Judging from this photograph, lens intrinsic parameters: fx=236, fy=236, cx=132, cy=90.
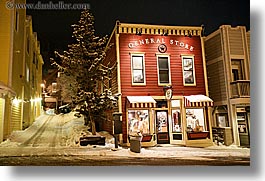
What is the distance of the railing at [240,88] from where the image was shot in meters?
4.28

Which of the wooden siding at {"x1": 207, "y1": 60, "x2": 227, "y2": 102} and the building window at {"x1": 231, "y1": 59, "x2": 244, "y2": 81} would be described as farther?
the wooden siding at {"x1": 207, "y1": 60, "x2": 227, "y2": 102}

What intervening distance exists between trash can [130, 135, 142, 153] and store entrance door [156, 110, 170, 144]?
0.53 meters

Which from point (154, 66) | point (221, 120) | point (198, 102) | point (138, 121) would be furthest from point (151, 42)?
point (221, 120)

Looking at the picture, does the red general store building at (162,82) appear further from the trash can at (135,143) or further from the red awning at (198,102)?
the trash can at (135,143)

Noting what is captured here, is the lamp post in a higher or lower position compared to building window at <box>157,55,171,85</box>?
lower

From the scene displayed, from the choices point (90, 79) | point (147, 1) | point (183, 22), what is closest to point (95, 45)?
point (90, 79)

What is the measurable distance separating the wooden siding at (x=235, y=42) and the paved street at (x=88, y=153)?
2.18 m

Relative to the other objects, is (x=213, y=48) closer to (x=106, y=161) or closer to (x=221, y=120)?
(x=221, y=120)

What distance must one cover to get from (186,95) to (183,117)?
0.49 m

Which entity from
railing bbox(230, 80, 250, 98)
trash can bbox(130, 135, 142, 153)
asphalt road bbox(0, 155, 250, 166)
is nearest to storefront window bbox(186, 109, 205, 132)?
railing bbox(230, 80, 250, 98)

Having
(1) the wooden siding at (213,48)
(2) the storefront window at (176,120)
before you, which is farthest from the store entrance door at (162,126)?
(1) the wooden siding at (213,48)

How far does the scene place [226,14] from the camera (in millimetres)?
4496

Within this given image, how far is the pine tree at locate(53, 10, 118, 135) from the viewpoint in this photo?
16.4 ft

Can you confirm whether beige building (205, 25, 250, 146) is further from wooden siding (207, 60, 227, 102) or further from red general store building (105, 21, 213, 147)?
red general store building (105, 21, 213, 147)
